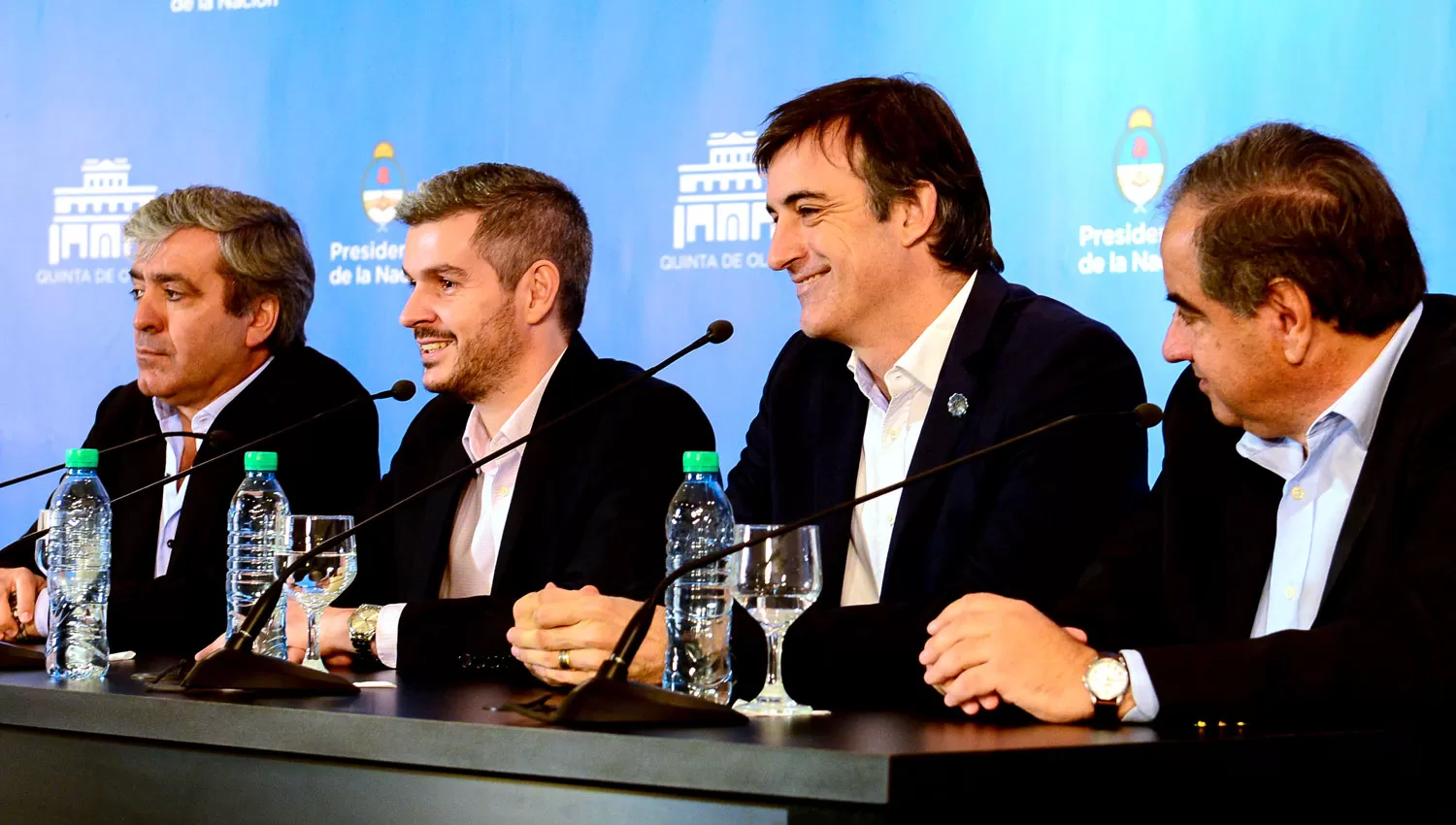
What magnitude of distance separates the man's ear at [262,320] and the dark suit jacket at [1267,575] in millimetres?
2232

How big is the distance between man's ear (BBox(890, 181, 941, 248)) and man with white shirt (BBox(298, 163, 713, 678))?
0.54 metres

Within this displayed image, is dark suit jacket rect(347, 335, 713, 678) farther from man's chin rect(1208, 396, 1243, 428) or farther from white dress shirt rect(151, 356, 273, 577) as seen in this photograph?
man's chin rect(1208, 396, 1243, 428)

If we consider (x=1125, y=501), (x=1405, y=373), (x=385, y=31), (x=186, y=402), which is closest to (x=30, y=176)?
(x=385, y=31)

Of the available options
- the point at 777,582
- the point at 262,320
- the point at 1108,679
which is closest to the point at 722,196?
the point at 262,320

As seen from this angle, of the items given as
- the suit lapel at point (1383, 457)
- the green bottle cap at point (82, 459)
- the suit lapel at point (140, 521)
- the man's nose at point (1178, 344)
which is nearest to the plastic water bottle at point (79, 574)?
the green bottle cap at point (82, 459)

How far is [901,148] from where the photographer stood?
2.92 metres

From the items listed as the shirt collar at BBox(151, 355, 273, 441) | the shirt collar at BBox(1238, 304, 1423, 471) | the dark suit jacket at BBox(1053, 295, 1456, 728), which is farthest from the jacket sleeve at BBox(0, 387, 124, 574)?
the shirt collar at BBox(1238, 304, 1423, 471)

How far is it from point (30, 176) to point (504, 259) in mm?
2508

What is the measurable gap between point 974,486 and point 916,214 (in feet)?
1.86

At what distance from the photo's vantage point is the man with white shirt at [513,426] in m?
3.00

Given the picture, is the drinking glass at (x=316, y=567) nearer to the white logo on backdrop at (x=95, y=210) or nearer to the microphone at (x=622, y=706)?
the microphone at (x=622, y=706)

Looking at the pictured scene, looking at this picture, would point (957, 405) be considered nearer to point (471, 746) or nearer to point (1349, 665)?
point (1349, 665)

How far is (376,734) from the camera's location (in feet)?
5.92

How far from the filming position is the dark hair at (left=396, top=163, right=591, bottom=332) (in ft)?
10.8
